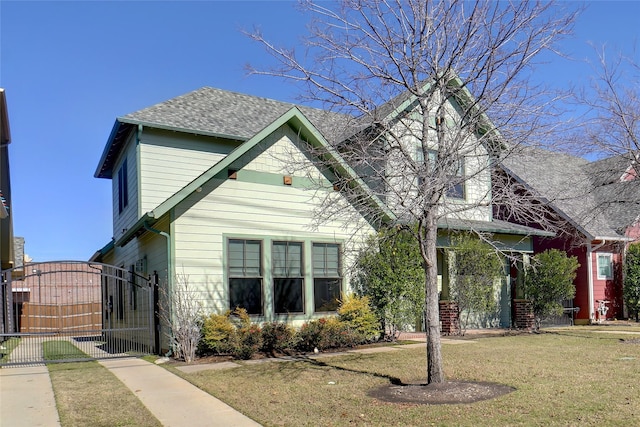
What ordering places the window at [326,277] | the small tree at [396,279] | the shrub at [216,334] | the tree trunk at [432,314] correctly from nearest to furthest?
the tree trunk at [432,314]
the shrub at [216,334]
the small tree at [396,279]
the window at [326,277]

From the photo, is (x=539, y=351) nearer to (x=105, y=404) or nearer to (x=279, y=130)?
(x=279, y=130)

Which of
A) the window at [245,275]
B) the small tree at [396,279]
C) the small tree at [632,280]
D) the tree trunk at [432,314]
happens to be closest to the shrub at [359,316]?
the small tree at [396,279]

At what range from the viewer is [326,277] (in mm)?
14180

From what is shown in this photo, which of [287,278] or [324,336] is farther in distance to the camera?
[287,278]

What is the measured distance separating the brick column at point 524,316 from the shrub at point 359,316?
18.7 ft

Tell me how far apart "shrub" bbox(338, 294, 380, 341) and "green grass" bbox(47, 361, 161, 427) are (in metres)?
5.64

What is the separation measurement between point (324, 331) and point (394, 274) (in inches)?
94.7

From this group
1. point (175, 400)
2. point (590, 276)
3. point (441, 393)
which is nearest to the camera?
point (441, 393)

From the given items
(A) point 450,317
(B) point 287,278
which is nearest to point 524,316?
(A) point 450,317

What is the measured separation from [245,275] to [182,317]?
6.29 ft

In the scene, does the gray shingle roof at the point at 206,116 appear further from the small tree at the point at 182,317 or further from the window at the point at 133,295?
the small tree at the point at 182,317

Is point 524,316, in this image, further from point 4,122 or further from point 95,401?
point 4,122

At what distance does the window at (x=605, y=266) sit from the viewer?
21141 millimetres

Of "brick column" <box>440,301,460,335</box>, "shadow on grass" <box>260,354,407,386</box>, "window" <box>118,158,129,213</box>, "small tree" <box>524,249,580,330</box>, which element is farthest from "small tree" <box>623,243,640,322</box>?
"window" <box>118,158,129,213</box>
